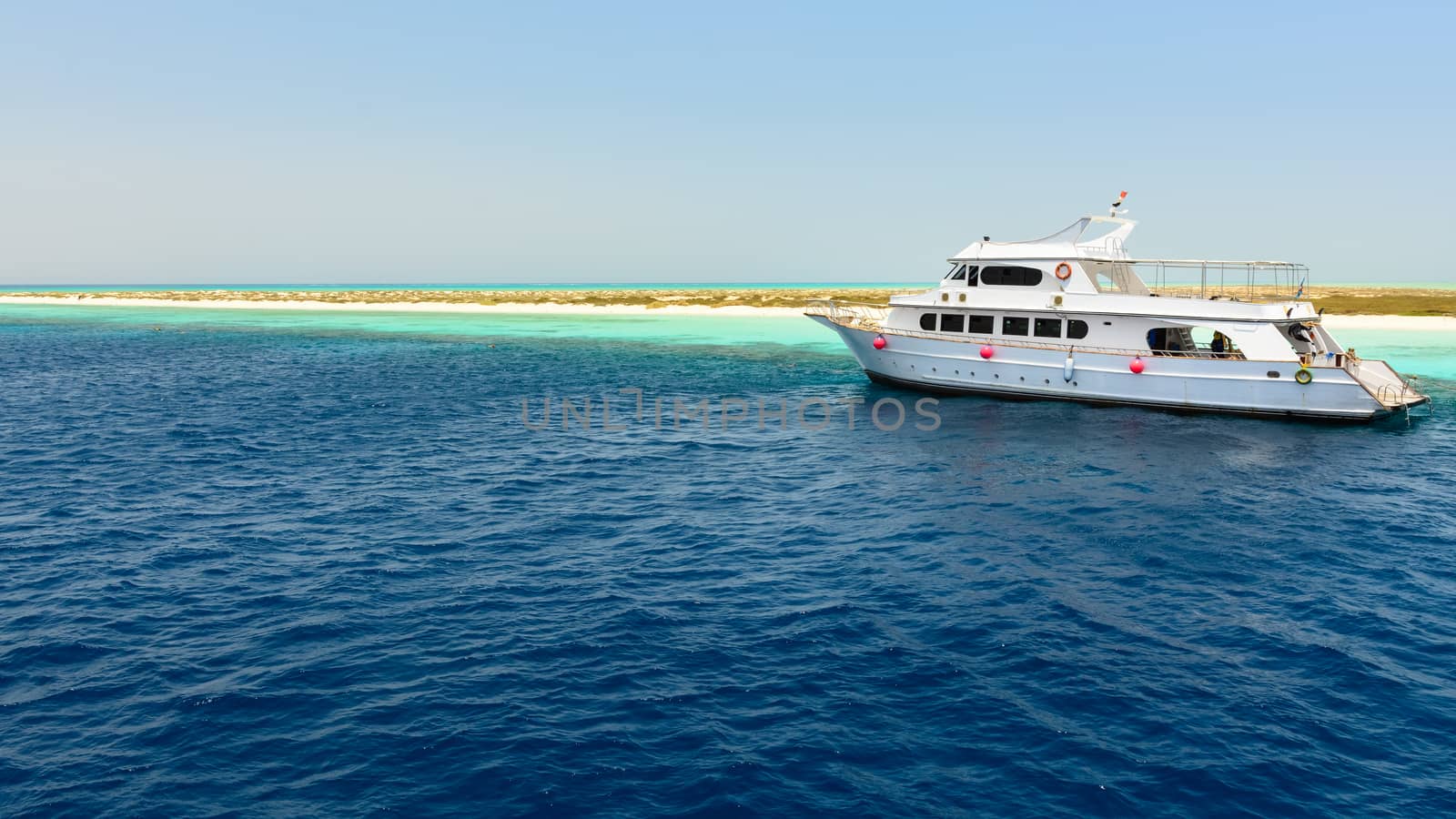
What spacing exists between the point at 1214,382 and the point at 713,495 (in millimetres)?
24567

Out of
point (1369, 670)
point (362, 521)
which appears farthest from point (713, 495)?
point (1369, 670)

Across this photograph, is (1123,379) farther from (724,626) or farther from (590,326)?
(590,326)

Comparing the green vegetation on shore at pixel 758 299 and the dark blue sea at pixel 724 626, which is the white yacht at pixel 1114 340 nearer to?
the dark blue sea at pixel 724 626

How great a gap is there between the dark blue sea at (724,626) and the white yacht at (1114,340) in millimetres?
4838

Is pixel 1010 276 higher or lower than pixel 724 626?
higher

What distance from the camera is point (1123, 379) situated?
37156 mm

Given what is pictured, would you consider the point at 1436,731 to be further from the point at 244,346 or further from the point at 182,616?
the point at 244,346

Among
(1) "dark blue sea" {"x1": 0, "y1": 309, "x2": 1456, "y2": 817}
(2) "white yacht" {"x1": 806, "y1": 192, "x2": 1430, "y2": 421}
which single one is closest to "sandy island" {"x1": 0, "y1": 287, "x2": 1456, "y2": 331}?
(2) "white yacht" {"x1": 806, "y1": 192, "x2": 1430, "y2": 421}

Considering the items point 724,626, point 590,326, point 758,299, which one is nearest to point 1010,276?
point 724,626

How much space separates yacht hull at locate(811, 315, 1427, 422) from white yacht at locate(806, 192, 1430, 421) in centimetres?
5

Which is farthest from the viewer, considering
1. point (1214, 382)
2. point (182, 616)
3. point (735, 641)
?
point (1214, 382)

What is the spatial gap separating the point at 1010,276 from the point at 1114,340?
539cm

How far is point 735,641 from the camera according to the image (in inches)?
548

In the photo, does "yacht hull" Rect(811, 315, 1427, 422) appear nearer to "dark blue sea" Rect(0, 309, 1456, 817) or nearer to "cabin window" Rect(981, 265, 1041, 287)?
"cabin window" Rect(981, 265, 1041, 287)
